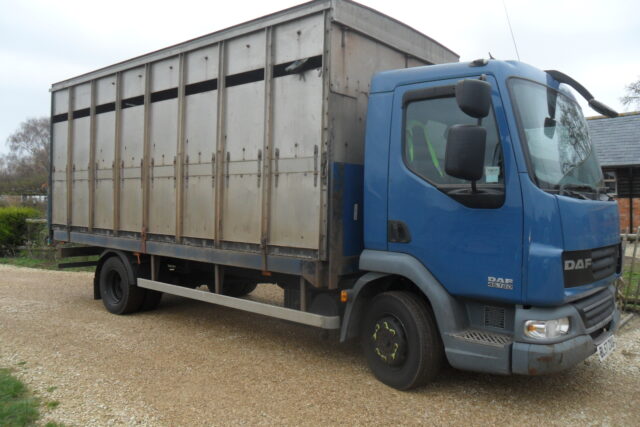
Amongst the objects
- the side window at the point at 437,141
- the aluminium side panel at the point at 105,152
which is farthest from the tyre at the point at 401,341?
the aluminium side panel at the point at 105,152

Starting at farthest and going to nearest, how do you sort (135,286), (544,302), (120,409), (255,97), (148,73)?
(135,286) → (148,73) → (255,97) → (120,409) → (544,302)

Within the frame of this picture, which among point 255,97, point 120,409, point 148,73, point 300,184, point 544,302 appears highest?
point 148,73

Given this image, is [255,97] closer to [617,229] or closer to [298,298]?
[298,298]

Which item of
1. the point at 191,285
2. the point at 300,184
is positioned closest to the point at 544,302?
the point at 300,184

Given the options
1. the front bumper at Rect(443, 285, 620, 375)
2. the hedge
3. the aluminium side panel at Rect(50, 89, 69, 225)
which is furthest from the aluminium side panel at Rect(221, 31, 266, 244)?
the hedge

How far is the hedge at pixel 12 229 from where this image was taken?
1457 centimetres

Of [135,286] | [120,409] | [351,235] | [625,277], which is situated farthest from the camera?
[625,277]

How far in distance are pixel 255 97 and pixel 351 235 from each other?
1854 mm

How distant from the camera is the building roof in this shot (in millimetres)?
14352

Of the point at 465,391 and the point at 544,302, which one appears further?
the point at 465,391

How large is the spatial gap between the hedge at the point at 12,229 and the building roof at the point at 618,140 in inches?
648

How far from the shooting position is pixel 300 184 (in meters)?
4.83

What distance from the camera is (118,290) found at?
765cm

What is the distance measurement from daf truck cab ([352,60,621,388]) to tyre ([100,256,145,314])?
12.9 ft
